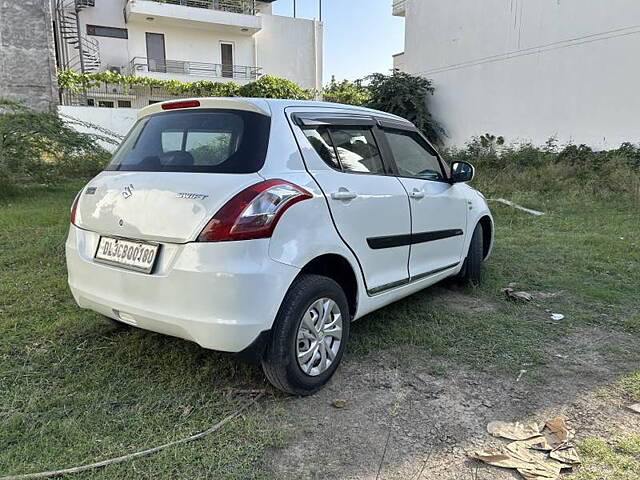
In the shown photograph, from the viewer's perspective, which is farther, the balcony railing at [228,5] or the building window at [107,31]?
the balcony railing at [228,5]

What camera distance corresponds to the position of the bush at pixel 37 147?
9312 mm

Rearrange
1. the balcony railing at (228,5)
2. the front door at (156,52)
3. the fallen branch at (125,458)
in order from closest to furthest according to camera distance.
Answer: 1. the fallen branch at (125,458)
2. the front door at (156,52)
3. the balcony railing at (228,5)

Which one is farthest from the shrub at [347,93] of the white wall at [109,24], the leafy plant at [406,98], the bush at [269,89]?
the white wall at [109,24]

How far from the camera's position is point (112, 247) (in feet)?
8.84

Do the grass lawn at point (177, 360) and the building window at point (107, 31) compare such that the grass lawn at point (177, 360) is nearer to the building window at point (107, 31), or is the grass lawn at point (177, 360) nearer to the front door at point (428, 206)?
the front door at point (428, 206)

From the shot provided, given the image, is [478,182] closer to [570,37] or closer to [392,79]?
[570,37]

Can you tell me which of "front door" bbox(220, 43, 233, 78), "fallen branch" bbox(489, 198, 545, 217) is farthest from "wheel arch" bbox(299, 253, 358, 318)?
"front door" bbox(220, 43, 233, 78)

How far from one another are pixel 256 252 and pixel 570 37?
47.7 ft

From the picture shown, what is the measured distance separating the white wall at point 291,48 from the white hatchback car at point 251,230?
28958mm

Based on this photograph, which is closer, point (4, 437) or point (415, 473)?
point (415, 473)

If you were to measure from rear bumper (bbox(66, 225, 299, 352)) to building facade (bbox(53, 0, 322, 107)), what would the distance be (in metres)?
26.2

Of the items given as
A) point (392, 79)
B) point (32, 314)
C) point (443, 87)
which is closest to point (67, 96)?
point (392, 79)

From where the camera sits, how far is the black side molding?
Answer: 3176 mm

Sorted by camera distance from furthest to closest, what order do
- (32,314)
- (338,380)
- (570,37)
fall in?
(570,37) → (32,314) → (338,380)
